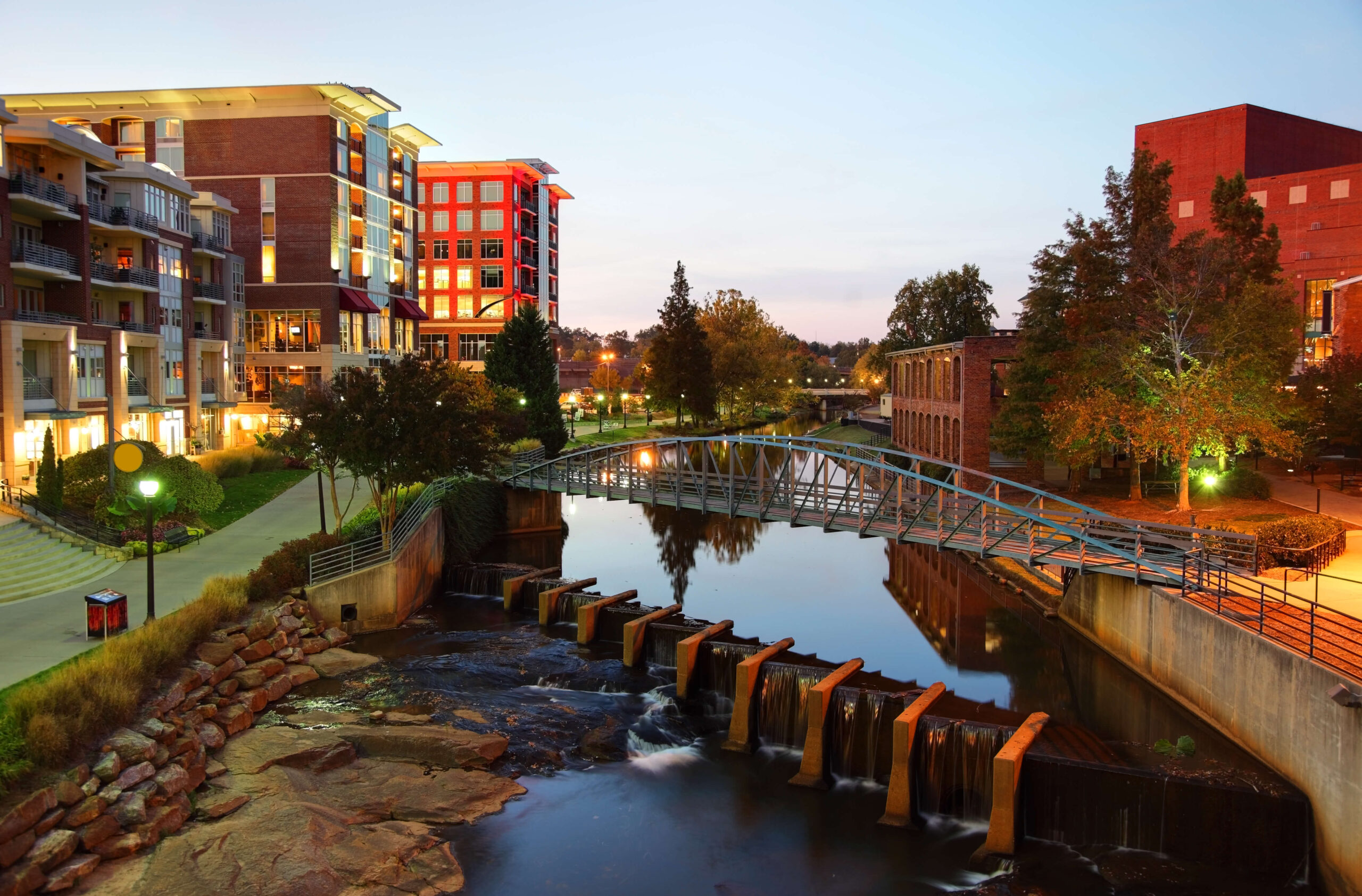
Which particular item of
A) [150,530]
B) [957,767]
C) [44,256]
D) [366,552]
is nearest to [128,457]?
[150,530]

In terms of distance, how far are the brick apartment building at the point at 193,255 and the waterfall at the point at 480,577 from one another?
13.8 m

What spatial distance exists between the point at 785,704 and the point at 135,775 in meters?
12.4

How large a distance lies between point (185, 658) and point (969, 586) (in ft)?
81.4

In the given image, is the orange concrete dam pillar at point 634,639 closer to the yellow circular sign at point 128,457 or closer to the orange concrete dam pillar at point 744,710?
the orange concrete dam pillar at point 744,710

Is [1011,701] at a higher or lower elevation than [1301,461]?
lower

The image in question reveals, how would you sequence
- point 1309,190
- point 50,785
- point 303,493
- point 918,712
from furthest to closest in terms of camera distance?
1. point 1309,190
2. point 303,493
3. point 918,712
4. point 50,785

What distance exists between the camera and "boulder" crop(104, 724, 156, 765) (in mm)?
16062

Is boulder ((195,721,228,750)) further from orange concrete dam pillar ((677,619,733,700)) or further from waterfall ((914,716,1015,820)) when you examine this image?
waterfall ((914,716,1015,820))

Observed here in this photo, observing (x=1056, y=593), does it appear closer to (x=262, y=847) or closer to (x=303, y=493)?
(x=262, y=847)

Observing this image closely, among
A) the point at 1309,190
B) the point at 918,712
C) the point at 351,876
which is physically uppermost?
the point at 1309,190

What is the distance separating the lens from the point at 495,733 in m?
20.1

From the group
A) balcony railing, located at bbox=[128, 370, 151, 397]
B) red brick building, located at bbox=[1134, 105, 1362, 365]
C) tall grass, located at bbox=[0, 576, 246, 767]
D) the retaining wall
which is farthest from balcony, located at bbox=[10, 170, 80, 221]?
red brick building, located at bbox=[1134, 105, 1362, 365]

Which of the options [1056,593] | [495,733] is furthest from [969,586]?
[495,733]

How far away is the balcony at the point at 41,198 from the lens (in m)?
35.6
